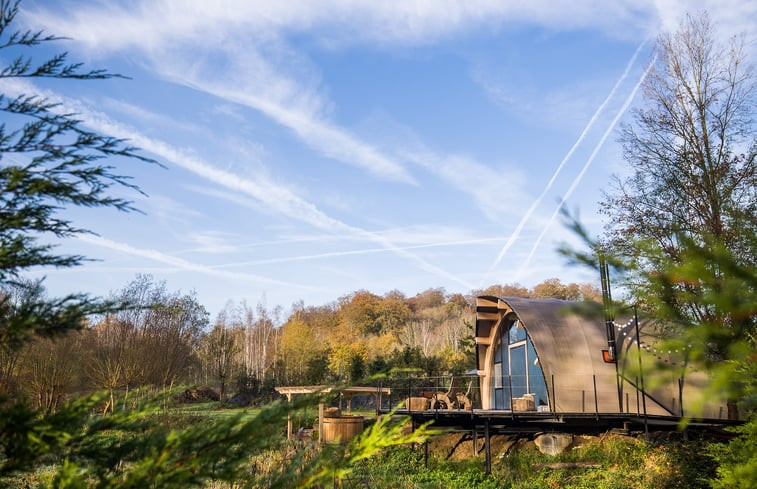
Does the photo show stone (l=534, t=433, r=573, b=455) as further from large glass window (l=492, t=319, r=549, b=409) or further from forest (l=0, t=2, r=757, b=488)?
large glass window (l=492, t=319, r=549, b=409)

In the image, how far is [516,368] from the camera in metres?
18.2

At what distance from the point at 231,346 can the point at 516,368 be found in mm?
18644

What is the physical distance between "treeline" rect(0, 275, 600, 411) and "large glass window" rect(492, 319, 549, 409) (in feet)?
10.2

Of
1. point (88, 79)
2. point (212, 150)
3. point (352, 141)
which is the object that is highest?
point (352, 141)

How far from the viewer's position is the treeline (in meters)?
16.5

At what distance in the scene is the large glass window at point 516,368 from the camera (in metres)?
16.5

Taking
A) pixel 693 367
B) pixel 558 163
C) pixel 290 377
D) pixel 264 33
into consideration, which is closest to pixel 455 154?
pixel 264 33

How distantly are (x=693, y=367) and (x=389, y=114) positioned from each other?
12.6 metres

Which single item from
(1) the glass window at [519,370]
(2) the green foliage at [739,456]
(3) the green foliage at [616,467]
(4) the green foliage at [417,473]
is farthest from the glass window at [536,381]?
(2) the green foliage at [739,456]

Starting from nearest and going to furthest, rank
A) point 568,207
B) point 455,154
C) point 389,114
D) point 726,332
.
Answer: point 726,332
point 568,207
point 389,114
point 455,154

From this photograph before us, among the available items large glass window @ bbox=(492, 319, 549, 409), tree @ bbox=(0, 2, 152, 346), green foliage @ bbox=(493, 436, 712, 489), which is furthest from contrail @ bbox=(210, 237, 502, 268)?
tree @ bbox=(0, 2, 152, 346)

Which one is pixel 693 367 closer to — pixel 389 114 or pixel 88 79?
pixel 88 79

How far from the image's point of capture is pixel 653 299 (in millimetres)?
2479

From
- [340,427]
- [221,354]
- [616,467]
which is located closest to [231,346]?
[221,354]
